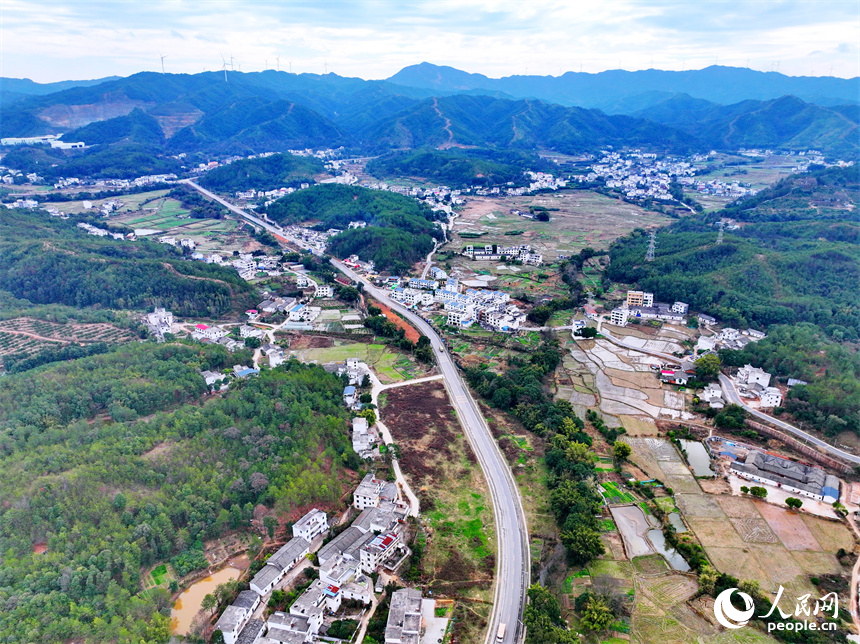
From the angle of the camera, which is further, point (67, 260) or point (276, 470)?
point (67, 260)

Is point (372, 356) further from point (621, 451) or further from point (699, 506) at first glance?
point (699, 506)

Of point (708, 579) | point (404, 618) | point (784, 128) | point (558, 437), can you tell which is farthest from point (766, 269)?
point (784, 128)

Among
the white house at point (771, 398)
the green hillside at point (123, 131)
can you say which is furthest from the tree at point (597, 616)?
the green hillside at point (123, 131)

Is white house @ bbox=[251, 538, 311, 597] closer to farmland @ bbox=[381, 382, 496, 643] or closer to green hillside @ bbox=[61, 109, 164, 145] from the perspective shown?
farmland @ bbox=[381, 382, 496, 643]

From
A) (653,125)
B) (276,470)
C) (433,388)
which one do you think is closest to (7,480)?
(276,470)

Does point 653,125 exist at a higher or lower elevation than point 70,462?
higher

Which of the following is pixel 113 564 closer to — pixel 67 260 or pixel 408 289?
pixel 408 289
